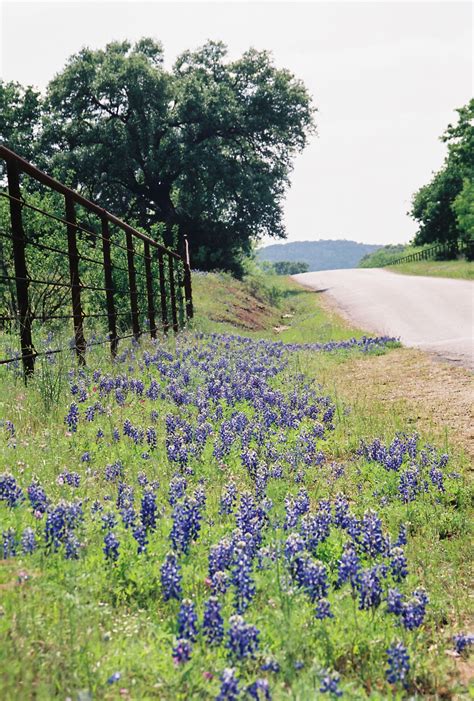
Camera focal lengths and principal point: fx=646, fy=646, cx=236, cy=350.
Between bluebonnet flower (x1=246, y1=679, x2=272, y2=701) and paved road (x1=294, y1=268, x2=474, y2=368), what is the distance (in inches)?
352

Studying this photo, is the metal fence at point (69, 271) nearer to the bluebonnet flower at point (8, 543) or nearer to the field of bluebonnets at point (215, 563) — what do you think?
the field of bluebonnets at point (215, 563)

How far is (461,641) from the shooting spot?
300 centimetres

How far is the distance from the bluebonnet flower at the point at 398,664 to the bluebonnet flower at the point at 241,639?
0.56 metres

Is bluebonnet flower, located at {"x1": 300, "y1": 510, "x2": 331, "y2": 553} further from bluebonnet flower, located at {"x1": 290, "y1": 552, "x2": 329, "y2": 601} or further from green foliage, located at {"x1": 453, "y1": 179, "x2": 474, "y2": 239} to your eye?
green foliage, located at {"x1": 453, "y1": 179, "x2": 474, "y2": 239}

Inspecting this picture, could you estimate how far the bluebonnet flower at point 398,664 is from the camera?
8.58 ft

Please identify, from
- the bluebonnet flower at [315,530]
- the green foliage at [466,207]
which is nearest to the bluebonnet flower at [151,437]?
the bluebonnet flower at [315,530]

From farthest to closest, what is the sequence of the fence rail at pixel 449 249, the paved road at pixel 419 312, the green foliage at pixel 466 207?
the fence rail at pixel 449 249 < the green foliage at pixel 466 207 < the paved road at pixel 419 312

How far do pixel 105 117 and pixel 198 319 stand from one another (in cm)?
2217

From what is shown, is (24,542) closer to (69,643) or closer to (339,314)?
(69,643)

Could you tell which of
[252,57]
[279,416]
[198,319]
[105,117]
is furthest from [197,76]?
[279,416]

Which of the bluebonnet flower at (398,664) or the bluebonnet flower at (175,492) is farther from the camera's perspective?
the bluebonnet flower at (175,492)

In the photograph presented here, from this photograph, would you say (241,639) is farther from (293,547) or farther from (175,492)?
(175,492)

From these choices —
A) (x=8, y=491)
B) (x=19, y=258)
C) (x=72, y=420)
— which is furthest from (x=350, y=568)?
(x=19, y=258)

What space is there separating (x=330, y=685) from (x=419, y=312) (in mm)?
19365
